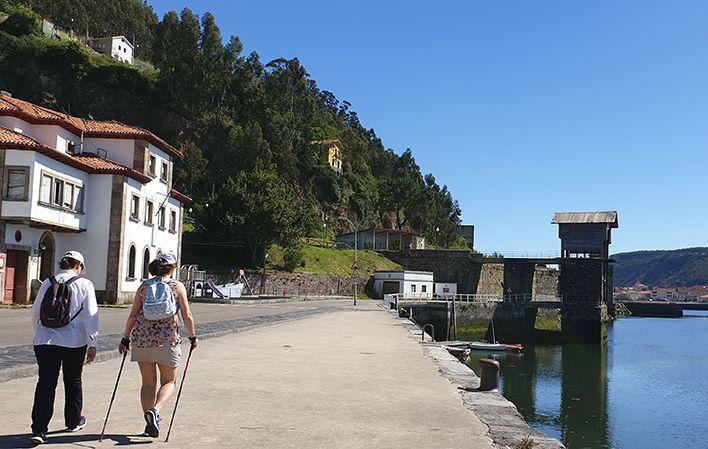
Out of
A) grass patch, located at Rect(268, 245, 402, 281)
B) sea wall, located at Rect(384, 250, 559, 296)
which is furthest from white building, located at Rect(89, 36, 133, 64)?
sea wall, located at Rect(384, 250, 559, 296)

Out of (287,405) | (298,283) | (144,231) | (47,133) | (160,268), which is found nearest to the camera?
(160,268)

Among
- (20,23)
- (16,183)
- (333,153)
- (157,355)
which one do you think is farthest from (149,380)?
(333,153)

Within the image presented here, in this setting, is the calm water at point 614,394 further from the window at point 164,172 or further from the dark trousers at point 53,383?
the window at point 164,172

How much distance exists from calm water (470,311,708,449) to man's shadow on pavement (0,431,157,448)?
53.7ft

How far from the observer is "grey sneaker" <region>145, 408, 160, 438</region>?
6.24m

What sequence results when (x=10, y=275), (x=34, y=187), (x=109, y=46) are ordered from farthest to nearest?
(x=109, y=46) → (x=10, y=275) → (x=34, y=187)

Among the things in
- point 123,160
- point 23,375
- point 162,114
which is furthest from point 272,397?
point 162,114

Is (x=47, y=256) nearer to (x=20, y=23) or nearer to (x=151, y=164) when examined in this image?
(x=151, y=164)

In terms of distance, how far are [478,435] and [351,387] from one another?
11.6 feet

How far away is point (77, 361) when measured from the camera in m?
6.45

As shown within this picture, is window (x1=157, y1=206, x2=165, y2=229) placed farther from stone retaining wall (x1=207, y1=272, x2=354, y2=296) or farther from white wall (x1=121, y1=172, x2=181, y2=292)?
stone retaining wall (x1=207, y1=272, x2=354, y2=296)

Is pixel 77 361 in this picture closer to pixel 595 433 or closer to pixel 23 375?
pixel 23 375

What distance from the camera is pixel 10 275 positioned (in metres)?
30.6

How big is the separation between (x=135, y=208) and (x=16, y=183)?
9290 millimetres
